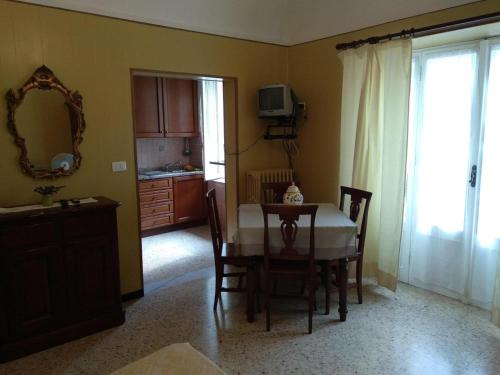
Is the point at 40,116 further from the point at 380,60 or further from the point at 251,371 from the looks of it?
the point at 380,60

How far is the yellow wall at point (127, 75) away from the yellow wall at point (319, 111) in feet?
0.03

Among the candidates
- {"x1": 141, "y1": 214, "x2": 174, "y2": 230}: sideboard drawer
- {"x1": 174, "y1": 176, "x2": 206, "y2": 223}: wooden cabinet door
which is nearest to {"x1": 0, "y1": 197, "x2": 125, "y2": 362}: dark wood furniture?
{"x1": 141, "y1": 214, "x2": 174, "y2": 230}: sideboard drawer

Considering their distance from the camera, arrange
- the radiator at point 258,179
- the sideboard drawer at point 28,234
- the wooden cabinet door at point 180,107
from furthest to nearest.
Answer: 1. the wooden cabinet door at point 180,107
2. the radiator at point 258,179
3. the sideboard drawer at point 28,234

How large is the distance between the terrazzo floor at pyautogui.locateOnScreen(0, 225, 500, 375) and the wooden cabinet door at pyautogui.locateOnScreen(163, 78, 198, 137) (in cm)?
292

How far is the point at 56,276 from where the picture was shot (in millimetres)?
2701

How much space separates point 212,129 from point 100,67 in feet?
9.63

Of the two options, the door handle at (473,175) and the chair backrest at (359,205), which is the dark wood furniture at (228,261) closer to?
the chair backrest at (359,205)

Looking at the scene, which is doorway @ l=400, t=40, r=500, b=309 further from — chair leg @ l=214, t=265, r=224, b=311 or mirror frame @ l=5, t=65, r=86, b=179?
mirror frame @ l=5, t=65, r=86, b=179

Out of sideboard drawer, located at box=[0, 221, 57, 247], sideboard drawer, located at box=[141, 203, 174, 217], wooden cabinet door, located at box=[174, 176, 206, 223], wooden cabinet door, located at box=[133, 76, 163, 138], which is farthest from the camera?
wooden cabinet door, located at box=[174, 176, 206, 223]

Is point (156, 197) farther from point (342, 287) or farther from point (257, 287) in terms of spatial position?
point (342, 287)

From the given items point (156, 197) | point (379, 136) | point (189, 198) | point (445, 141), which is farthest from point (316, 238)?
point (189, 198)

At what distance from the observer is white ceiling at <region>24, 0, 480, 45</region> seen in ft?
10.3

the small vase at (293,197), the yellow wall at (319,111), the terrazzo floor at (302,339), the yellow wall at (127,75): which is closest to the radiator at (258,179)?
the yellow wall at (127,75)

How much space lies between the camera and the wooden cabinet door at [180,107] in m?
5.57
